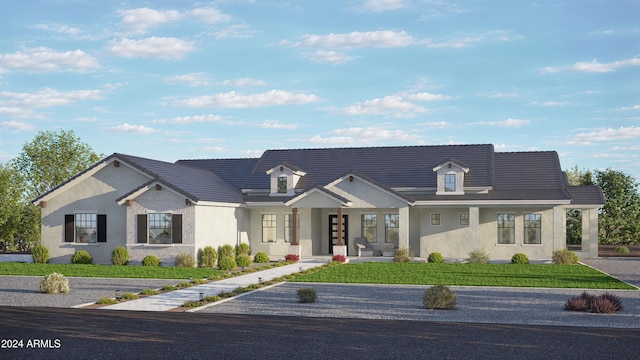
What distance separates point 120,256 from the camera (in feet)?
105

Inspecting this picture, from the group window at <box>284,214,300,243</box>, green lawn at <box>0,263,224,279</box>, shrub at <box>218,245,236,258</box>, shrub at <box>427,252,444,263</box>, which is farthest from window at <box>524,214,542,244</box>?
green lawn at <box>0,263,224,279</box>

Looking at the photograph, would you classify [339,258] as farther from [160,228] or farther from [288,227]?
[160,228]

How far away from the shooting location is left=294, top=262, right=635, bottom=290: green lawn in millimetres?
23306

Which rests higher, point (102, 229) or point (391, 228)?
point (102, 229)

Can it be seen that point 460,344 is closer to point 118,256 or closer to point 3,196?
point 118,256

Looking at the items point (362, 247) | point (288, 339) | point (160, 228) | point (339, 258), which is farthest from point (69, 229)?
point (288, 339)

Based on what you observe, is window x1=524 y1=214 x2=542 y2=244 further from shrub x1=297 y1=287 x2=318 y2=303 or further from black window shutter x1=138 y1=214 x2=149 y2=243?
shrub x1=297 y1=287 x2=318 y2=303

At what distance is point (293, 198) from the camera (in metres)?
36.1

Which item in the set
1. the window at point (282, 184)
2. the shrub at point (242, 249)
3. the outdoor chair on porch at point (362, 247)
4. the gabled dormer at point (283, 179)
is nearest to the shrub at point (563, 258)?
the outdoor chair on porch at point (362, 247)

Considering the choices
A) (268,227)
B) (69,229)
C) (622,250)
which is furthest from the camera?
(622,250)

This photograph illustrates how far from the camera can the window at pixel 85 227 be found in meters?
33.6

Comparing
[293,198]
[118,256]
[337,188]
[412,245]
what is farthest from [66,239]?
[412,245]

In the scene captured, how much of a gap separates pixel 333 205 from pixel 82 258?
1228 centimetres

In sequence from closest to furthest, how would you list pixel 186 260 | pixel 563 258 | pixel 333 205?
pixel 186 260 < pixel 563 258 < pixel 333 205
